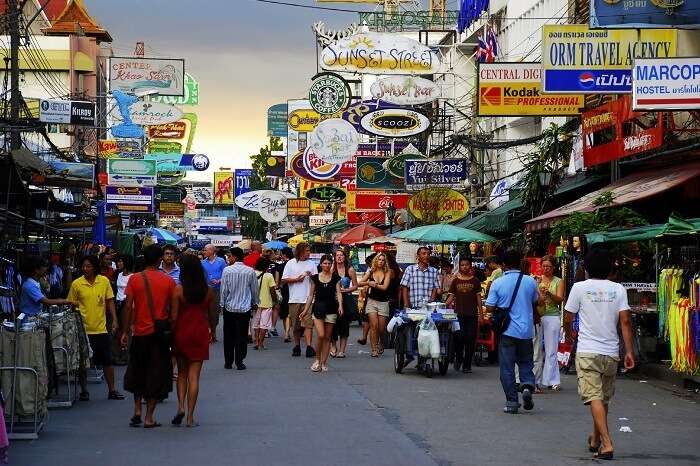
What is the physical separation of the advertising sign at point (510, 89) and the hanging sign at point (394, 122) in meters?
11.0

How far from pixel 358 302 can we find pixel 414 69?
757 cm

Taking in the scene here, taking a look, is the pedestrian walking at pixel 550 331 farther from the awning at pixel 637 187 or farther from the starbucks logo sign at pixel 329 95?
the starbucks logo sign at pixel 329 95

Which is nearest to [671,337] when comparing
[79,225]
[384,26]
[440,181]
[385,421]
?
[385,421]

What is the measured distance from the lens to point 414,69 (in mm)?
33656

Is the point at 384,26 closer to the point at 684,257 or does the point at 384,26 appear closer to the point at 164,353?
the point at 684,257

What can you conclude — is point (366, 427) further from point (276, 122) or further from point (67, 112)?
point (276, 122)

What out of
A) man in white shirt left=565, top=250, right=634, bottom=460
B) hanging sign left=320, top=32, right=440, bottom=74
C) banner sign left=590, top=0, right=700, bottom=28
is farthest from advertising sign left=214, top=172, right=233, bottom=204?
man in white shirt left=565, top=250, right=634, bottom=460

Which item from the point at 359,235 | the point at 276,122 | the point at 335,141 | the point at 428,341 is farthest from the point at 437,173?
the point at 276,122

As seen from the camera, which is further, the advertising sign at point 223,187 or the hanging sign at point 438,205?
the advertising sign at point 223,187

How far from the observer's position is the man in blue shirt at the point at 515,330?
43.3 feet

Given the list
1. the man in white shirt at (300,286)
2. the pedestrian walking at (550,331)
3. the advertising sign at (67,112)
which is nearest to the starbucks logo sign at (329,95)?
the advertising sign at (67,112)

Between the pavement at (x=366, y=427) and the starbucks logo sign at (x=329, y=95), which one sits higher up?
the starbucks logo sign at (x=329, y=95)

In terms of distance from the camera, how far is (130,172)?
49.4 m

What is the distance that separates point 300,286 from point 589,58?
6.46m
